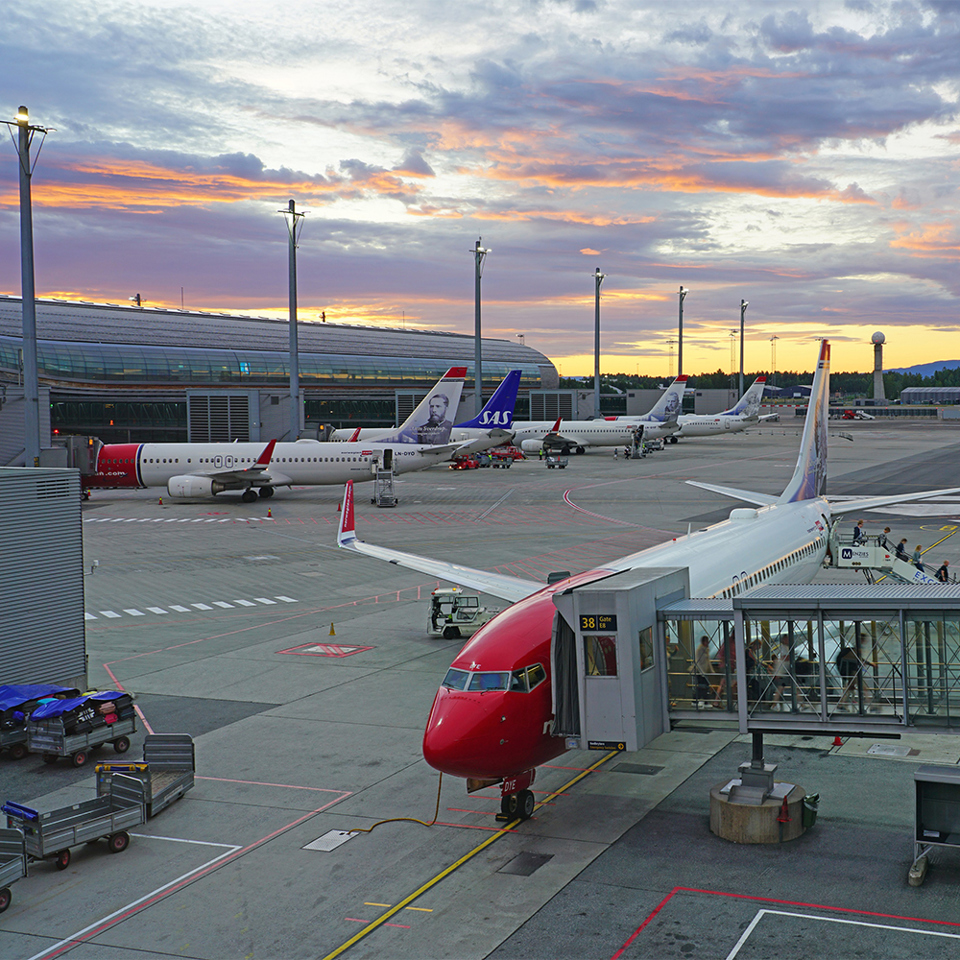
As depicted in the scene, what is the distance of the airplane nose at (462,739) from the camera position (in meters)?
17.6

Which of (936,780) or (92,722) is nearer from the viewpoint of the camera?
(936,780)

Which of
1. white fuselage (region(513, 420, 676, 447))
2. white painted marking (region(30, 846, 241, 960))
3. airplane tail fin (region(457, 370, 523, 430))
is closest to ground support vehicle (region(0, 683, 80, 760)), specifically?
white painted marking (region(30, 846, 241, 960))

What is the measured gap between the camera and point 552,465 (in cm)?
10856

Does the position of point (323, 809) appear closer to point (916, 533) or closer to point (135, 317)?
point (916, 533)

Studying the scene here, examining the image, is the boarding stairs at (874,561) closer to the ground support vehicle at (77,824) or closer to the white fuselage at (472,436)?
the ground support vehicle at (77,824)

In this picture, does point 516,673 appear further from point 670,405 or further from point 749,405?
point 749,405

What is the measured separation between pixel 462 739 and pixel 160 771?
771 cm

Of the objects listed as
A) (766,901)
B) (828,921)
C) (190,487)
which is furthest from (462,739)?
(190,487)

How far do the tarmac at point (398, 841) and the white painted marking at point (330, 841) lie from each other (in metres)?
0.08

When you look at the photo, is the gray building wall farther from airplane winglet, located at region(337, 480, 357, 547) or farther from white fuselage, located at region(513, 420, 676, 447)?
white fuselage, located at region(513, 420, 676, 447)

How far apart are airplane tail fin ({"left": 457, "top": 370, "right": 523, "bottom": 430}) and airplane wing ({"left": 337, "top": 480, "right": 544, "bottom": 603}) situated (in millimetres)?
60843

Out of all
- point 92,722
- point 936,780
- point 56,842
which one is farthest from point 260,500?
point 936,780

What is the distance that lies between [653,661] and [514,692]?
2.84m

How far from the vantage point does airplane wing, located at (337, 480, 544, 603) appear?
28.5 metres
